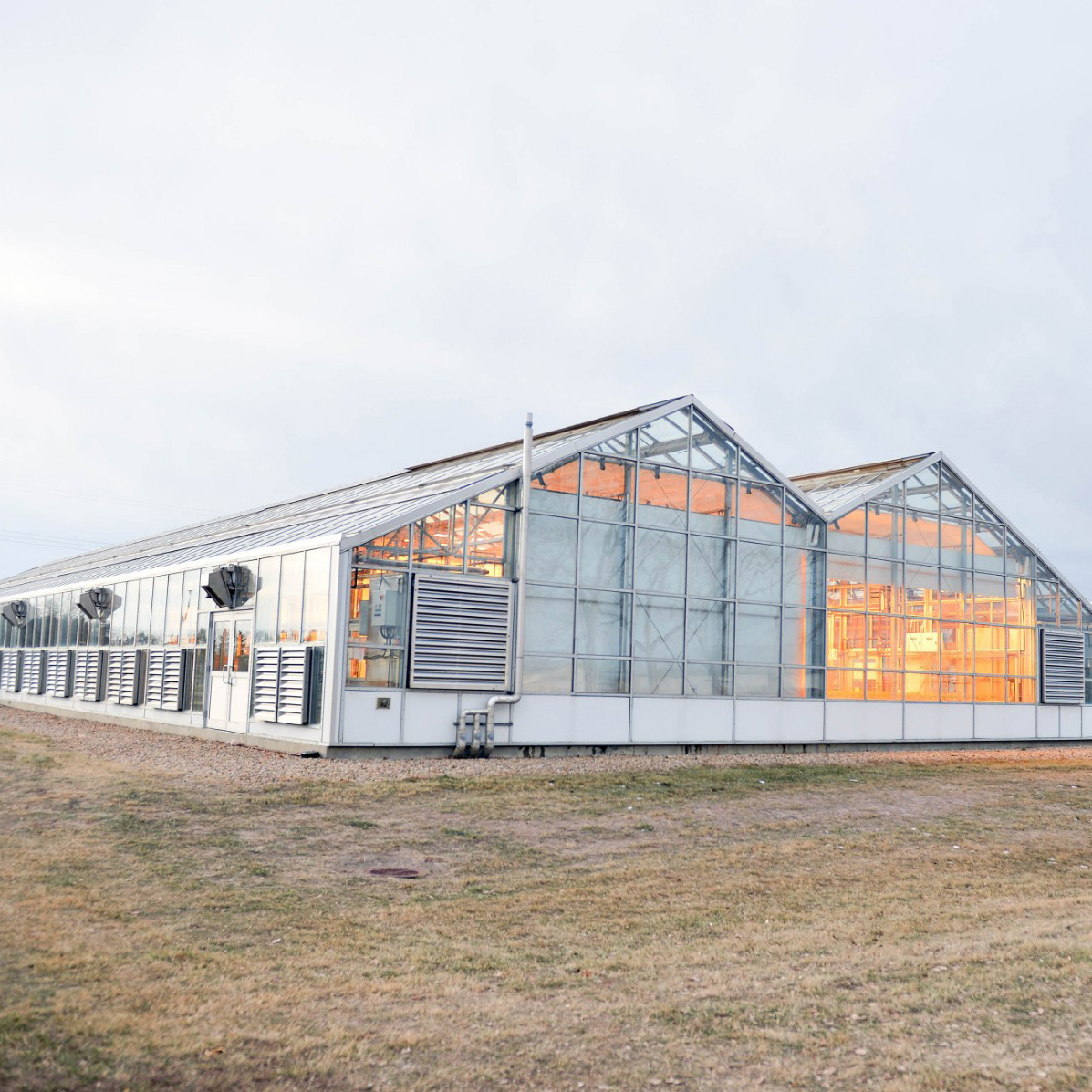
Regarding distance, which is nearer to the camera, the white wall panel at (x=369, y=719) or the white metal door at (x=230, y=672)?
the white wall panel at (x=369, y=719)

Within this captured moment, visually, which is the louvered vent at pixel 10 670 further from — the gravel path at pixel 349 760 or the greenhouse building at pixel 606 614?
the gravel path at pixel 349 760

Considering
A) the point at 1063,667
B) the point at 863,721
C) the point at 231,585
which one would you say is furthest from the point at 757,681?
the point at 231,585

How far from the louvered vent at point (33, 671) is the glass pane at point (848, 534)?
23.8m

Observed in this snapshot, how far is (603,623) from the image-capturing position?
22.7 meters

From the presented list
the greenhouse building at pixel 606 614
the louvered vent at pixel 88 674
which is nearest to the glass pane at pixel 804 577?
the greenhouse building at pixel 606 614

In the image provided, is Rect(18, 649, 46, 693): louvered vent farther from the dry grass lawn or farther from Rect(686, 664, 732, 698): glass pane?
the dry grass lawn

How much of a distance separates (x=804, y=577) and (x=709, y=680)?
363 cm

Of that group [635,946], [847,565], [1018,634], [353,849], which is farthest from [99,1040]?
[1018,634]

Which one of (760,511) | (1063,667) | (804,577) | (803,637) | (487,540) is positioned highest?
(760,511)

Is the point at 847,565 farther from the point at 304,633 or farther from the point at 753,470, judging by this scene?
Answer: the point at 304,633

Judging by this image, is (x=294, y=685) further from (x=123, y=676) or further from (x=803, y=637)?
(x=803, y=637)

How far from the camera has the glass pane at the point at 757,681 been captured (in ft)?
80.2

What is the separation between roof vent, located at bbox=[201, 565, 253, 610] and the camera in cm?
2258

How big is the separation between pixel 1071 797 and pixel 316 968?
46.5ft
